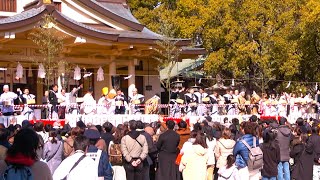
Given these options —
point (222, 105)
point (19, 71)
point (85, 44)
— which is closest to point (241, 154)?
point (222, 105)

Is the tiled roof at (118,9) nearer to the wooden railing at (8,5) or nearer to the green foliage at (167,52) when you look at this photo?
the green foliage at (167,52)

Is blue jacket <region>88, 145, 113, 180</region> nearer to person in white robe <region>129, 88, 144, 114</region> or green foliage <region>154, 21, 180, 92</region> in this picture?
person in white robe <region>129, 88, 144, 114</region>

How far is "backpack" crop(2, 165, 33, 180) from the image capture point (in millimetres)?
5445

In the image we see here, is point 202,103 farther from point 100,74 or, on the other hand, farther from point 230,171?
point 230,171

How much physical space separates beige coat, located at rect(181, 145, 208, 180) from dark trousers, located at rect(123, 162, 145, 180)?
977mm

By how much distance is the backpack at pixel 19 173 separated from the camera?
5.45m

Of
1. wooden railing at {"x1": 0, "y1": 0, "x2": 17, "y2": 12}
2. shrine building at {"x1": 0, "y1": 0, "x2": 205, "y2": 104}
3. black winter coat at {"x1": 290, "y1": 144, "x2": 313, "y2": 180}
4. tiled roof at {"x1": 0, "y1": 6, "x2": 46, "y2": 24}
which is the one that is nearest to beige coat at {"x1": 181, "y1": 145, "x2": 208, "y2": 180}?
black winter coat at {"x1": 290, "y1": 144, "x2": 313, "y2": 180}

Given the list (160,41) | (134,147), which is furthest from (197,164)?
(160,41)

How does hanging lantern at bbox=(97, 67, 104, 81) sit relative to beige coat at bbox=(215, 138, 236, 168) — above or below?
above

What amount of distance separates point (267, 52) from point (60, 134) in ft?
74.9

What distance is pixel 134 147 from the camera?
35.8 feet

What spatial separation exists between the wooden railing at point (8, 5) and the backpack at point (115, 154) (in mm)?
17295

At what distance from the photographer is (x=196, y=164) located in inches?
423

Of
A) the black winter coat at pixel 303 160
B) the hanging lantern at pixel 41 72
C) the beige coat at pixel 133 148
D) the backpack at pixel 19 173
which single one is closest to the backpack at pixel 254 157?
the beige coat at pixel 133 148
